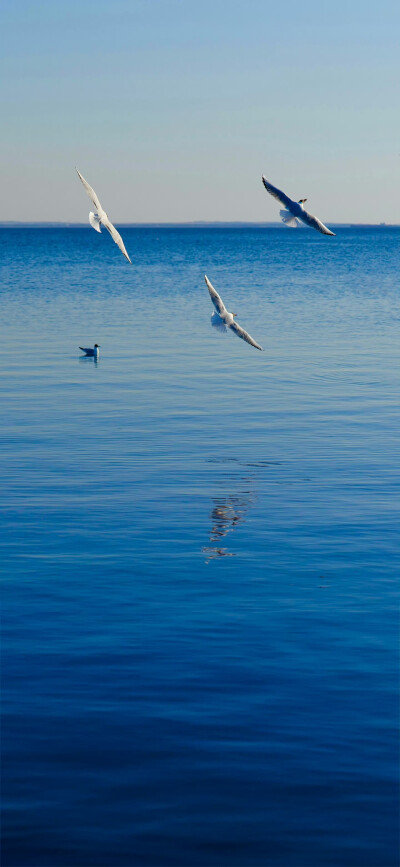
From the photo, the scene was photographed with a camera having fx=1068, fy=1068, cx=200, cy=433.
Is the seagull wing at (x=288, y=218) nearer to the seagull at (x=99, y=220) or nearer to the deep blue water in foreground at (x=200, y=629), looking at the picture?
the seagull at (x=99, y=220)

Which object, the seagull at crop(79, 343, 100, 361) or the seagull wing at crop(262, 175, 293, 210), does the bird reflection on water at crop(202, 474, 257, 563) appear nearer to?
the seagull wing at crop(262, 175, 293, 210)

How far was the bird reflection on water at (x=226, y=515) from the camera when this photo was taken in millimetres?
Result: 17578

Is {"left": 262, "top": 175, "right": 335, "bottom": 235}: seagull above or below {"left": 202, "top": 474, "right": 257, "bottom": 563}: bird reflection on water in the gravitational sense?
above

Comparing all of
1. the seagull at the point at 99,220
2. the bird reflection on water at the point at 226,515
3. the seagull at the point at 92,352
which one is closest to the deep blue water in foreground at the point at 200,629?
the bird reflection on water at the point at 226,515

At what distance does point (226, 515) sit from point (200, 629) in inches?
212

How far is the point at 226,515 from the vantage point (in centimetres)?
1947

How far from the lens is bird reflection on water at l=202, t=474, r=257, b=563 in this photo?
57.7 feet

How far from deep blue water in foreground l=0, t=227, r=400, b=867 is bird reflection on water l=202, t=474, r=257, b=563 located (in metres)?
0.09

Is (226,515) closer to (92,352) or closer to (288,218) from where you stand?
(288,218)

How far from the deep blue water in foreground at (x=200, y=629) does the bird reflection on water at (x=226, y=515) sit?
0.29ft

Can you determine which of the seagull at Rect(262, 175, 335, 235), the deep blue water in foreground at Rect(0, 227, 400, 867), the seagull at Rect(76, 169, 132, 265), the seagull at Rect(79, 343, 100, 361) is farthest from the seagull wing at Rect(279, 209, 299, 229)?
the seagull at Rect(79, 343, 100, 361)

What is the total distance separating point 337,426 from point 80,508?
10322 millimetres

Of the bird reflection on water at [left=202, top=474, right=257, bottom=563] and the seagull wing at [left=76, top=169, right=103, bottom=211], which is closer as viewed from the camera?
the seagull wing at [left=76, top=169, right=103, bottom=211]

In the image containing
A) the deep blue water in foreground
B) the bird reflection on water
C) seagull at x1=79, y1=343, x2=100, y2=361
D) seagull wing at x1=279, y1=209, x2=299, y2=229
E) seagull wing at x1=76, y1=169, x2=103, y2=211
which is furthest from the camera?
seagull at x1=79, y1=343, x2=100, y2=361
